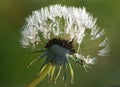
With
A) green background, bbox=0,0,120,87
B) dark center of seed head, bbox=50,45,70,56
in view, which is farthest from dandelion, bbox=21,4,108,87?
green background, bbox=0,0,120,87

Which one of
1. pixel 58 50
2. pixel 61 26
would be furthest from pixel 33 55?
pixel 58 50

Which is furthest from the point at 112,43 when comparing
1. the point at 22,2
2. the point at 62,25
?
the point at 62,25

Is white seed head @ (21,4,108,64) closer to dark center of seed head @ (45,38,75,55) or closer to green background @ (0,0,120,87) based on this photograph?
dark center of seed head @ (45,38,75,55)

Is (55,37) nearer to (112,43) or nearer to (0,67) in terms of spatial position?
(0,67)

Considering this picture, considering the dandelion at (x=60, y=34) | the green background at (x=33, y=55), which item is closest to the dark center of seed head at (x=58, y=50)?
the dandelion at (x=60, y=34)

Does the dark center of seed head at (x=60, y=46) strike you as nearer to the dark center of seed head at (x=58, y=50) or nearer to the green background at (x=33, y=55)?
the dark center of seed head at (x=58, y=50)

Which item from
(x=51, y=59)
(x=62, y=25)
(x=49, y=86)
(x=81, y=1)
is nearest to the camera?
(x=51, y=59)
